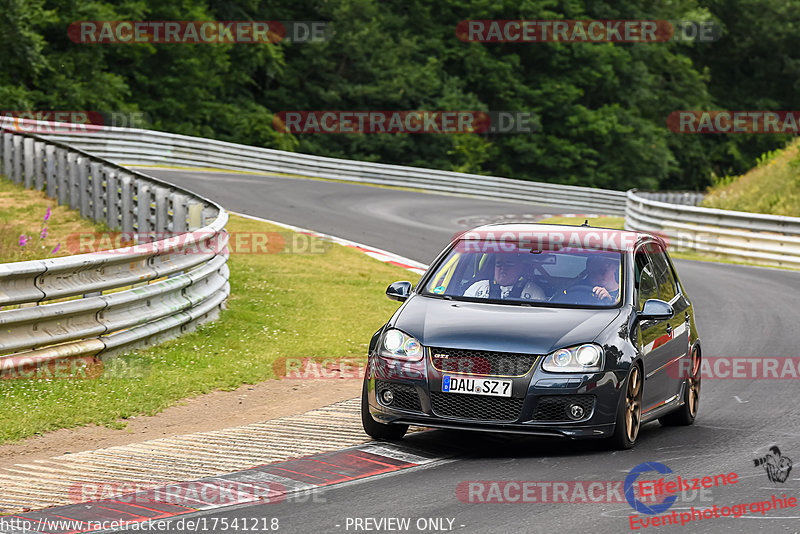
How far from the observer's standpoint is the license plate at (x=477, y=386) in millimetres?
7836

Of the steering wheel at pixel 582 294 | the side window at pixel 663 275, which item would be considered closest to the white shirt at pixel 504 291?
the steering wheel at pixel 582 294

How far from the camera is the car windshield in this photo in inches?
349

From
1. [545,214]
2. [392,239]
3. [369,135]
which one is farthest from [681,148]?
[392,239]

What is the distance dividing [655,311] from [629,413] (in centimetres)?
79

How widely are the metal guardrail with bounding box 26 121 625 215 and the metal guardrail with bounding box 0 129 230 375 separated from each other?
18.9 metres

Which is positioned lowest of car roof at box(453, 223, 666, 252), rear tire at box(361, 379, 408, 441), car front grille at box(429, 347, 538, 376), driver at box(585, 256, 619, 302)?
rear tire at box(361, 379, 408, 441)

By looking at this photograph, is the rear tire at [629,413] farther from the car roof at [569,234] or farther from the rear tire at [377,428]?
the rear tire at [377,428]

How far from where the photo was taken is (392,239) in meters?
23.5

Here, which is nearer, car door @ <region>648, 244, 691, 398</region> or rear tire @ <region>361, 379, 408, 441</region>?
rear tire @ <region>361, 379, 408, 441</region>

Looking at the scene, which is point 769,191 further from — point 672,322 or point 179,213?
point 672,322

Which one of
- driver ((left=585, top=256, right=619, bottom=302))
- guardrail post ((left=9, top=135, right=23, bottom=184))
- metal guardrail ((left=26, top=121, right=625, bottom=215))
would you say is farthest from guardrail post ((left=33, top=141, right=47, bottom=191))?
driver ((left=585, top=256, right=619, bottom=302))

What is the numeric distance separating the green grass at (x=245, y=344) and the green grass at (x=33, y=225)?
8.57ft

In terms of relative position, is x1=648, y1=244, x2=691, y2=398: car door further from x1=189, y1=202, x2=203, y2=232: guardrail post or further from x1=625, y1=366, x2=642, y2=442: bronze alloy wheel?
x1=189, y1=202, x2=203, y2=232: guardrail post

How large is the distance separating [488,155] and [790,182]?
1101 inches
